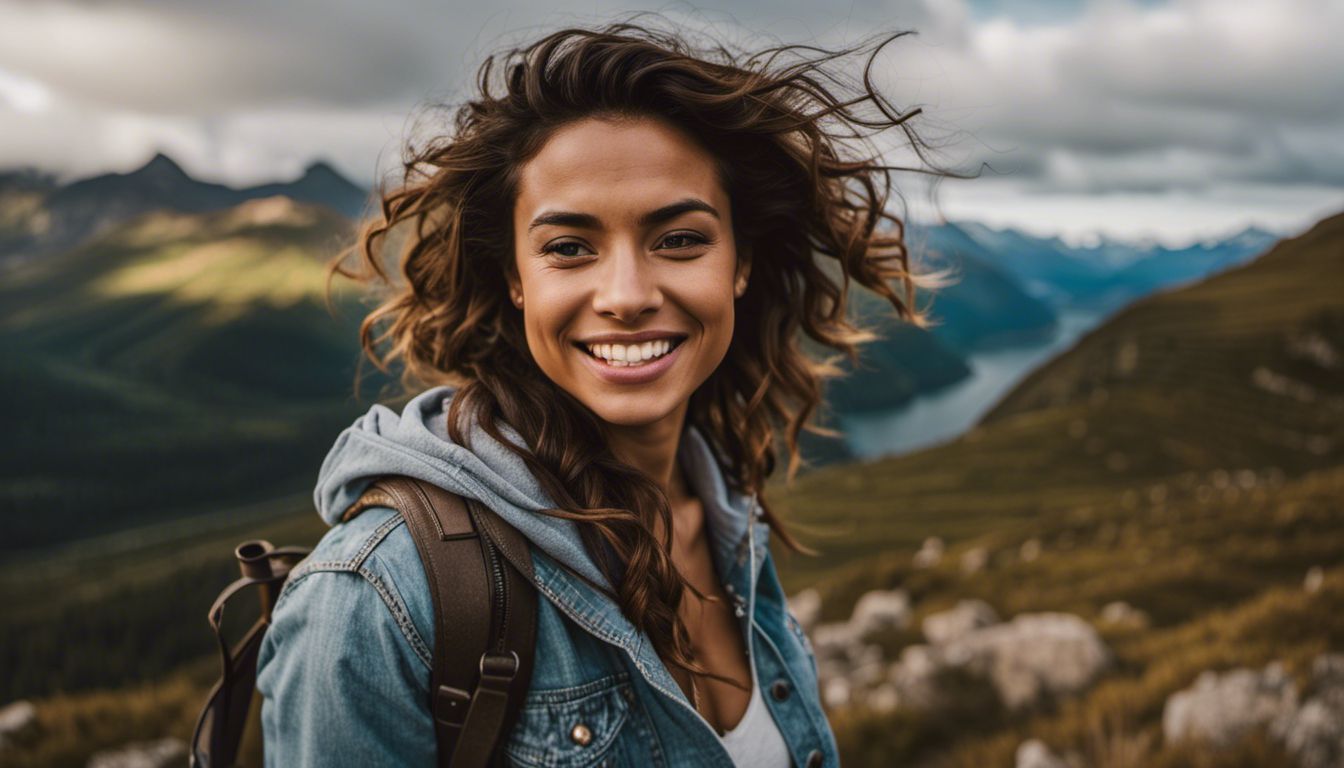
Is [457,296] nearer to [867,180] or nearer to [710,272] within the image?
[710,272]

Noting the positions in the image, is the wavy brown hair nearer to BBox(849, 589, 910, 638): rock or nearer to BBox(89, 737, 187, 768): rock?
BBox(89, 737, 187, 768): rock

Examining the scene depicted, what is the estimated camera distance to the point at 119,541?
151875mm

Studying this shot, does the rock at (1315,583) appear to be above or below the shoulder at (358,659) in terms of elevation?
below

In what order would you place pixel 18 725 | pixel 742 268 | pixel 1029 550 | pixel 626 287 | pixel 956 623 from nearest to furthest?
pixel 626 287 → pixel 742 268 → pixel 18 725 → pixel 956 623 → pixel 1029 550

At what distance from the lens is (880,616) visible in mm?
10695

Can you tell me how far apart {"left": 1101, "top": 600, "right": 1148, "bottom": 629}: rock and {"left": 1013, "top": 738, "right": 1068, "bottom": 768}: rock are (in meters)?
3.53

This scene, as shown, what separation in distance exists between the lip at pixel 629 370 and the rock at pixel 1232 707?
159 inches

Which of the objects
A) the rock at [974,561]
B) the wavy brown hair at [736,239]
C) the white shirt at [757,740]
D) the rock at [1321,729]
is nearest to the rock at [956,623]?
the rock at [974,561]

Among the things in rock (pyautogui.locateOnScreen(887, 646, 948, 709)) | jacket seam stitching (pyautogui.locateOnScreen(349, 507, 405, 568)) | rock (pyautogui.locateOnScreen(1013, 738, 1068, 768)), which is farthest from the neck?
rock (pyautogui.locateOnScreen(887, 646, 948, 709))

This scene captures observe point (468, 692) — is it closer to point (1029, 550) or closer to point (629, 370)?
point (629, 370)

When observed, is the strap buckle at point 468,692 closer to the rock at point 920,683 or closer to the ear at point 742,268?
the ear at point 742,268

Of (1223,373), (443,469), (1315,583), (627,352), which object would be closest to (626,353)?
(627,352)

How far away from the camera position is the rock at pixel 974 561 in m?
13.1

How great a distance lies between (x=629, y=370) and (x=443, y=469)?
0.63 meters
